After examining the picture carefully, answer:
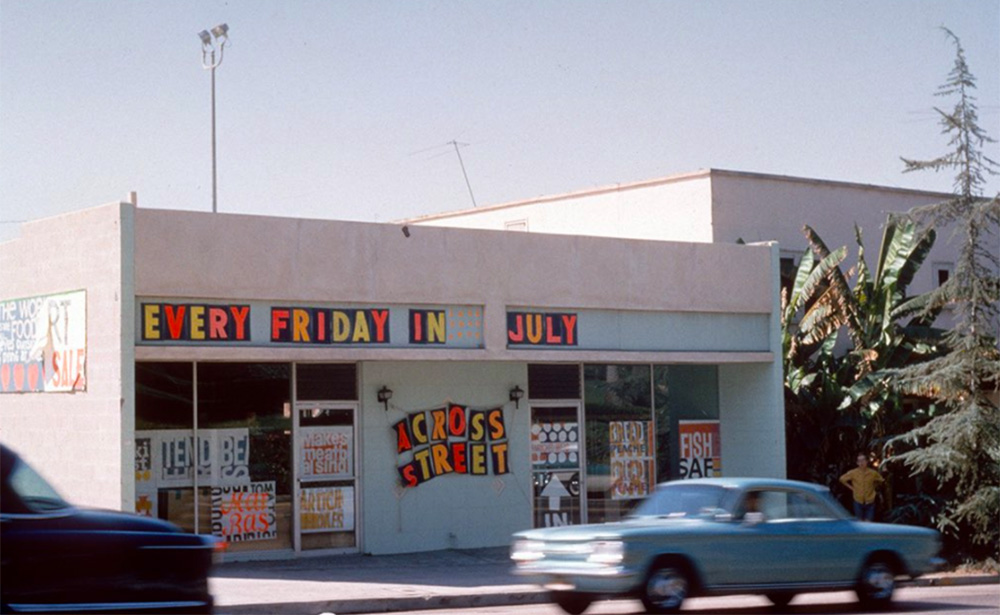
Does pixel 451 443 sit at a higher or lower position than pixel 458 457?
higher

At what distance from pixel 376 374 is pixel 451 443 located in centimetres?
173

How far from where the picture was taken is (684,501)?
15055mm

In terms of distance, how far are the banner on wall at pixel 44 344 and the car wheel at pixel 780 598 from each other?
932cm

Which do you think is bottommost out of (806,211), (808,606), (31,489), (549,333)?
(808,606)

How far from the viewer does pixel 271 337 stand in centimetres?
1950

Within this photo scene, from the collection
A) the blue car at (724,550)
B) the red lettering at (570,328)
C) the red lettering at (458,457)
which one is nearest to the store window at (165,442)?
the red lettering at (458,457)

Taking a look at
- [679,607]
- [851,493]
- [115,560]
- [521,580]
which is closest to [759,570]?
[679,607]

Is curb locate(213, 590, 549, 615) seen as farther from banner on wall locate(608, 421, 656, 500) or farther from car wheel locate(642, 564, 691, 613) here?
banner on wall locate(608, 421, 656, 500)

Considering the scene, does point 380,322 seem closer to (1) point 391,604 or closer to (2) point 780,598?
(1) point 391,604

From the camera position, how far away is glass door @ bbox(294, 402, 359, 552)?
68.7ft

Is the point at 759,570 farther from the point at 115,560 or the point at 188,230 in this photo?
the point at 188,230

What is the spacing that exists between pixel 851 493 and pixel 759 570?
38.4ft

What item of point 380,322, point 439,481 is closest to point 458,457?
point 439,481

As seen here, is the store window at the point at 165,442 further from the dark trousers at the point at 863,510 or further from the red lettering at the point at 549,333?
the dark trousers at the point at 863,510
